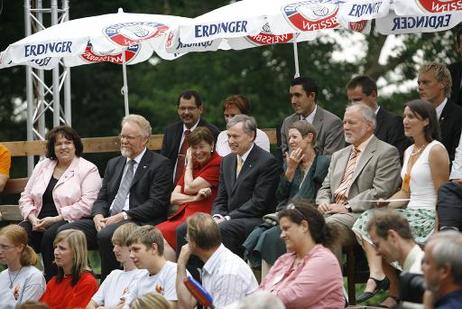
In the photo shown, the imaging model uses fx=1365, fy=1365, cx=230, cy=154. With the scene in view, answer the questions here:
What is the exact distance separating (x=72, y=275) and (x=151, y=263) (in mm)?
1228

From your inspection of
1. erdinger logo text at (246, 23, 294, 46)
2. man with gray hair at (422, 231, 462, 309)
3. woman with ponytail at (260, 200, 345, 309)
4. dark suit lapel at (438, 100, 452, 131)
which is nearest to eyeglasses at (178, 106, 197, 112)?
erdinger logo text at (246, 23, 294, 46)

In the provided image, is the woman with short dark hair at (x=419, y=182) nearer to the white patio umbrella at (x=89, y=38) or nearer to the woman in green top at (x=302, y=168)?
the woman in green top at (x=302, y=168)

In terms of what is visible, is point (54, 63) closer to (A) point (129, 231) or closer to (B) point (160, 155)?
(B) point (160, 155)

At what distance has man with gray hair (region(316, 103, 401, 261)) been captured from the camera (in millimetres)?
11352

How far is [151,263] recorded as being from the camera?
36.4ft

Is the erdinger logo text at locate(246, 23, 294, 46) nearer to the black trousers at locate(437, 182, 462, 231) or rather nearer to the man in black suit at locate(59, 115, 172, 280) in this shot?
the man in black suit at locate(59, 115, 172, 280)

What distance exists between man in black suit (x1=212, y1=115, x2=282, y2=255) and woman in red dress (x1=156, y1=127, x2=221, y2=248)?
0.27 m

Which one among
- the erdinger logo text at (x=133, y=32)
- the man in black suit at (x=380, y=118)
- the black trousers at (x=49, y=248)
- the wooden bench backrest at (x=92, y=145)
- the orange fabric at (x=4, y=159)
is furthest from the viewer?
the wooden bench backrest at (x=92, y=145)

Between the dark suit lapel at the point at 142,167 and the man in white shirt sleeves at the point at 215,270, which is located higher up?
the dark suit lapel at the point at 142,167

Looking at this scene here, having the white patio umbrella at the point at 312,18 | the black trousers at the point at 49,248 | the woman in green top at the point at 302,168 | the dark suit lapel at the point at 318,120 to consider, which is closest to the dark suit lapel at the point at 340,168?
the woman in green top at the point at 302,168

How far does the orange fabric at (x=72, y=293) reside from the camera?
1191cm

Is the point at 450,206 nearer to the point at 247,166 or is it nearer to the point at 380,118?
the point at 380,118

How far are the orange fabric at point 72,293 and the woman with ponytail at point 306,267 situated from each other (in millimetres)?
2237

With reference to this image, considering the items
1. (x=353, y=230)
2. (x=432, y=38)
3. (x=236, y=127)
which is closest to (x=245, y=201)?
(x=236, y=127)
